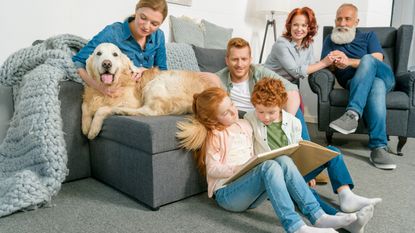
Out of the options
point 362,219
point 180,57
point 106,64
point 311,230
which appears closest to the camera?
point 311,230

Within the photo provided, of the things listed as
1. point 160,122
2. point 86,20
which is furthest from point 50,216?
point 86,20

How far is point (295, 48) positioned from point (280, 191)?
174 cm

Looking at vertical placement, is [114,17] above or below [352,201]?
above

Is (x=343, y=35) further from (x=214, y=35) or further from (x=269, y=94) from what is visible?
(x=269, y=94)

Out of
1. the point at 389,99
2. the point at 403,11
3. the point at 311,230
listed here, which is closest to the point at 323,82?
the point at 389,99

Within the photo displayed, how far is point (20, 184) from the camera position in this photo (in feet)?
5.67

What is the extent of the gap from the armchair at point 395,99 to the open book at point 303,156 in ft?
4.73

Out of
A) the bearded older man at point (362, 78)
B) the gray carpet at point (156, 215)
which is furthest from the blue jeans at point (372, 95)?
the gray carpet at point (156, 215)

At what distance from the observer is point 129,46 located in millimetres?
2266

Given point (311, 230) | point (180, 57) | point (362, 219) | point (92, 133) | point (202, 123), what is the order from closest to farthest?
1. point (311, 230)
2. point (362, 219)
3. point (202, 123)
4. point (92, 133)
5. point (180, 57)

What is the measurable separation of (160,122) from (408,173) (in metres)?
1.97

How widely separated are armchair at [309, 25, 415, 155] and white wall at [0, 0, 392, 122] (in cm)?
90

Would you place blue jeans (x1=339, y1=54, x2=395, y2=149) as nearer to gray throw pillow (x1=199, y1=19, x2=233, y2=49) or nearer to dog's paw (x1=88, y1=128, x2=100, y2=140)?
gray throw pillow (x1=199, y1=19, x2=233, y2=49)

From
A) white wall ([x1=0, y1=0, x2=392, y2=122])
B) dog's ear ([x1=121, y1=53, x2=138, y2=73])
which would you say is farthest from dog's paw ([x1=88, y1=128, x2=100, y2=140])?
white wall ([x1=0, y1=0, x2=392, y2=122])
